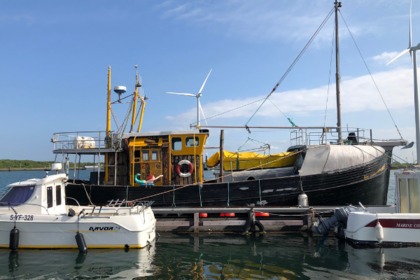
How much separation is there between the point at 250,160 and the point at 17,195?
9.66 metres

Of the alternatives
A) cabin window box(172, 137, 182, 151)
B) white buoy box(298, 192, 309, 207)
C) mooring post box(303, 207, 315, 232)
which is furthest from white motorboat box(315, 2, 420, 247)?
cabin window box(172, 137, 182, 151)

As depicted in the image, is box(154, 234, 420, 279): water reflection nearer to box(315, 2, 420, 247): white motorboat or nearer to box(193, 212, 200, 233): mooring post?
box(315, 2, 420, 247): white motorboat

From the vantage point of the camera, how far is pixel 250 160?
1766cm

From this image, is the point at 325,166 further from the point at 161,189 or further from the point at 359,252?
the point at 161,189

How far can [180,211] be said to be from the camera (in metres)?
14.5

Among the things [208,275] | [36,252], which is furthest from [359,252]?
[36,252]

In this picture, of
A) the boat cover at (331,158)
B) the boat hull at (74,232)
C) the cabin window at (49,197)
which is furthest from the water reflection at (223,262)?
the boat cover at (331,158)

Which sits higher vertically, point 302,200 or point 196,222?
point 302,200

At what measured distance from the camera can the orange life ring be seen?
53.3 feet

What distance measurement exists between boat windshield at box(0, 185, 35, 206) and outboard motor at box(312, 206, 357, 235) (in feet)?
31.5

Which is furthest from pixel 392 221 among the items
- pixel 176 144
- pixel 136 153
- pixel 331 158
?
pixel 136 153

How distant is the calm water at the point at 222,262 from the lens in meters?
9.16

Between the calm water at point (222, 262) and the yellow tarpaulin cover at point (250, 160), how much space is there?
5.13 m

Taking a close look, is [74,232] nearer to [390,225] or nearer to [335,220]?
[335,220]
